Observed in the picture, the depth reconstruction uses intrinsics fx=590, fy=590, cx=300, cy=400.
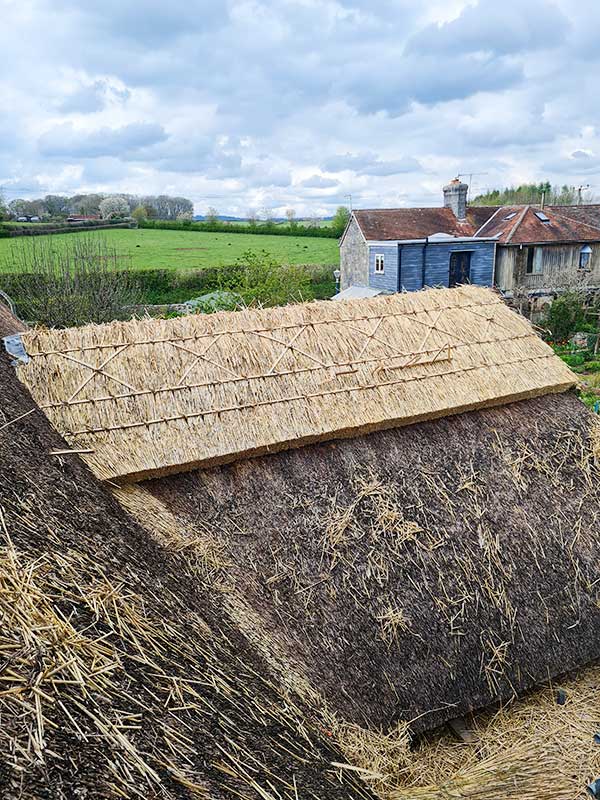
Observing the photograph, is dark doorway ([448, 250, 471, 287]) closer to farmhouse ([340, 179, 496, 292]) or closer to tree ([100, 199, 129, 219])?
farmhouse ([340, 179, 496, 292])

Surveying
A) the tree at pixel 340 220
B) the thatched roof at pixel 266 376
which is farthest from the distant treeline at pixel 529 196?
the thatched roof at pixel 266 376

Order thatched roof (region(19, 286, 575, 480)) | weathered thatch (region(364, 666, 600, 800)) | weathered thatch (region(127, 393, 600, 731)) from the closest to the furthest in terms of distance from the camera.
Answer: weathered thatch (region(364, 666, 600, 800)) < weathered thatch (region(127, 393, 600, 731)) < thatched roof (region(19, 286, 575, 480))

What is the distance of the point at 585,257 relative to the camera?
113 feet

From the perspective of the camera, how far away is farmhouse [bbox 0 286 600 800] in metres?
5.38

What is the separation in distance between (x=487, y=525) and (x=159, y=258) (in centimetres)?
4054

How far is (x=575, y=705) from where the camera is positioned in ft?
23.0

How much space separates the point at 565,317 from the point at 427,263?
24.4ft

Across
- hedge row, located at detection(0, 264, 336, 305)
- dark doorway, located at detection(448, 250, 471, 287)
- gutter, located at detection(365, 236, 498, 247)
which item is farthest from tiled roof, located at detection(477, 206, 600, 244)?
hedge row, located at detection(0, 264, 336, 305)

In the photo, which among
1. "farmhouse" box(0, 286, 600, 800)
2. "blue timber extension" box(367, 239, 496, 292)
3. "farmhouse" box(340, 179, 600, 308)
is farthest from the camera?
"farmhouse" box(340, 179, 600, 308)

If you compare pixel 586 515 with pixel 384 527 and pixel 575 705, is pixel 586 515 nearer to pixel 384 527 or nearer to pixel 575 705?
pixel 575 705

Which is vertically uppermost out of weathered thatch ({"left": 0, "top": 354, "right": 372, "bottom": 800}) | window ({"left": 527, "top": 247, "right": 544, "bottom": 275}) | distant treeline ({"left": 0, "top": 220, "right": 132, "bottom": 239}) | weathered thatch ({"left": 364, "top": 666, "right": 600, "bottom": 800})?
distant treeline ({"left": 0, "top": 220, "right": 132, "bottom": 239})

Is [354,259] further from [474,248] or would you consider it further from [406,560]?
[406,560]

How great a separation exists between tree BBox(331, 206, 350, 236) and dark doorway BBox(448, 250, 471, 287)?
27.4 metres

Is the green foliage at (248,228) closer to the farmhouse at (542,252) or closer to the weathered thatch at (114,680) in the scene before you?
the farmhouse at (542,252)
